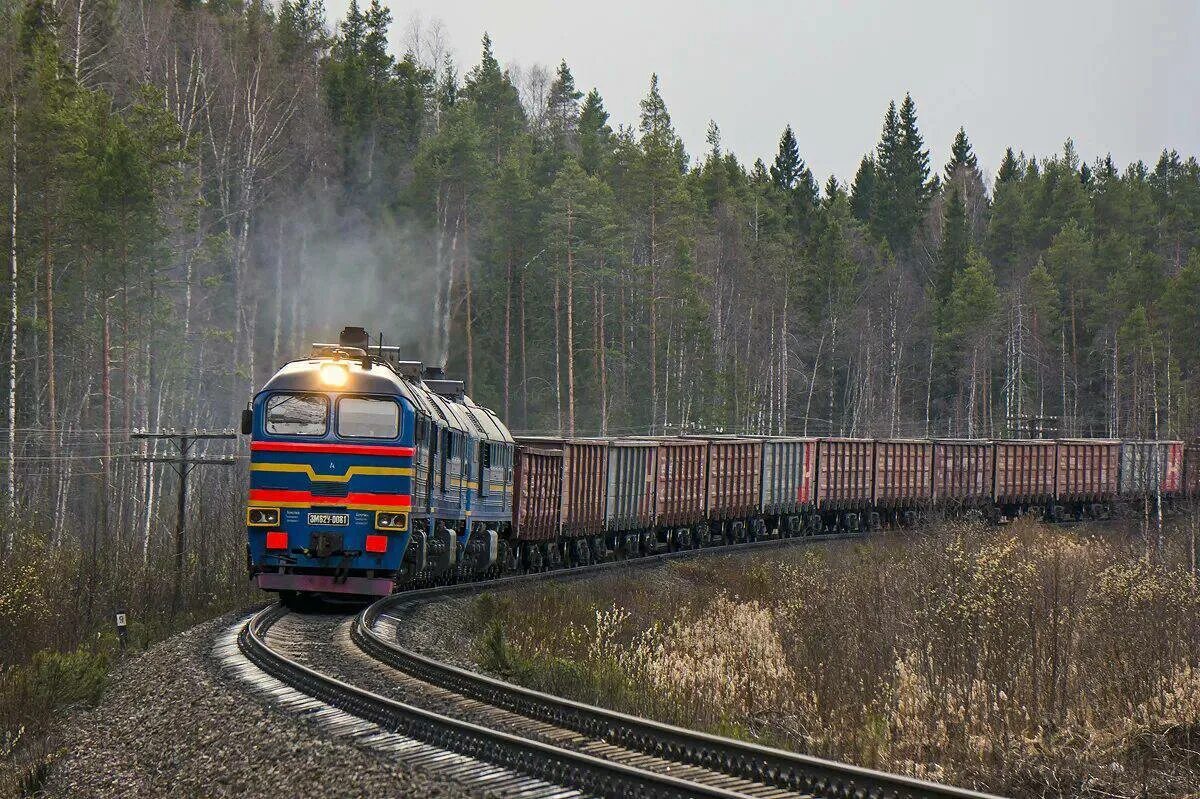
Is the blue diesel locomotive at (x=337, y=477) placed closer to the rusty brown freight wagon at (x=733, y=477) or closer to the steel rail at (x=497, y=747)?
the steel rail at (x=497, y=747)

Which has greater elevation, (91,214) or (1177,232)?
(1177,232)

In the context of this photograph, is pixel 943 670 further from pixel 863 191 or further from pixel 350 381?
pixel 863 191

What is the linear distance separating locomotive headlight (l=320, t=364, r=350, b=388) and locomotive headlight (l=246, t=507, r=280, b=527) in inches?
65.7

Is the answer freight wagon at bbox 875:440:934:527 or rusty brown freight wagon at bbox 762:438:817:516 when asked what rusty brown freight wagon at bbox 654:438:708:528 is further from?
freight wagon at bbox 875:440:934:527

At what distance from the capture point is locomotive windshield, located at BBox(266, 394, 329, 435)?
53.5 feet

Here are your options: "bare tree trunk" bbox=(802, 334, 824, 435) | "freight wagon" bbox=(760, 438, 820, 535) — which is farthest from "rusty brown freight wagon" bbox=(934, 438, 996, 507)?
"bare tree trunk" bbox=(802, 334, 824, 435)

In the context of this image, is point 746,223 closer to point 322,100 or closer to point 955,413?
point 955,413

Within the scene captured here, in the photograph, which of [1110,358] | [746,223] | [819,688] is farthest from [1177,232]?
[819,688]

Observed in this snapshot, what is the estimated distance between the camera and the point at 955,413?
83.1 m

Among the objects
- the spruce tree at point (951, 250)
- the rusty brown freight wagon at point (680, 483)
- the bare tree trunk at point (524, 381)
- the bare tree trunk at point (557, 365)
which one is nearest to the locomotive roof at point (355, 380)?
the rusty brown freight wagon at point (680, 483)

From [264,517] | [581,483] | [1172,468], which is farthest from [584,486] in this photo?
[1172,468]

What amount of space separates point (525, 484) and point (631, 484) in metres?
5.86

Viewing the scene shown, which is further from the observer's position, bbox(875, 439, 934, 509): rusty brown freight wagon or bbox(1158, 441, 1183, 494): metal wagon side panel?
bbox(1158, 441, 1183, 494): metal wagon side panel

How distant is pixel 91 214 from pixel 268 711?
28.0 m
